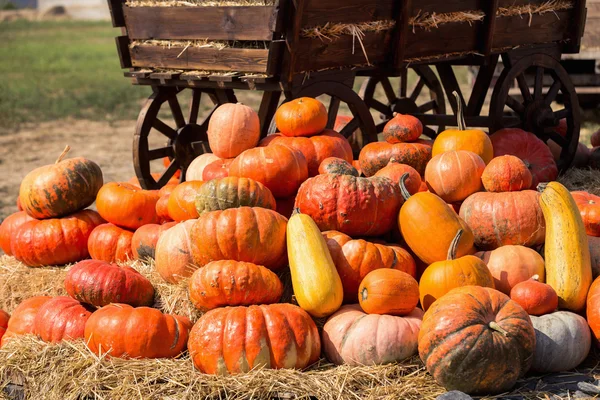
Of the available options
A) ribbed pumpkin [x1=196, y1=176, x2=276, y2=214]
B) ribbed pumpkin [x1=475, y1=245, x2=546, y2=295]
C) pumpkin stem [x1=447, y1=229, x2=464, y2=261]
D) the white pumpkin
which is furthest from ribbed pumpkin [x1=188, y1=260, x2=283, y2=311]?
the white pumpkin

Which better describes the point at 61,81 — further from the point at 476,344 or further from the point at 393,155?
the point at 476,344

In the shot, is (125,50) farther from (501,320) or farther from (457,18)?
(501,320)

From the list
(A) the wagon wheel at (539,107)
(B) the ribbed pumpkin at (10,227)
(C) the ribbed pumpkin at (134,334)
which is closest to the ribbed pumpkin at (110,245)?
(B) the ribbed pumpkin at (10,227)

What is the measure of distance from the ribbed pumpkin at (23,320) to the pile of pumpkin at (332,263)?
0.04 ft

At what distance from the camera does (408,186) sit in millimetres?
4445

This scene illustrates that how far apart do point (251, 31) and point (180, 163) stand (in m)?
1.65

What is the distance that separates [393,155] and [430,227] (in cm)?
116

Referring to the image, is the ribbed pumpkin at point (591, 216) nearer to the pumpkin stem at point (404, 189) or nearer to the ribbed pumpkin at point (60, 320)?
the pumpkin stem at point (404, 189)

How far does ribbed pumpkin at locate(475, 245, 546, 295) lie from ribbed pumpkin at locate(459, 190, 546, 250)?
137 millimetres

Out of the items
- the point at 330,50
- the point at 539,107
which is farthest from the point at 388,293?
the point at 539,107

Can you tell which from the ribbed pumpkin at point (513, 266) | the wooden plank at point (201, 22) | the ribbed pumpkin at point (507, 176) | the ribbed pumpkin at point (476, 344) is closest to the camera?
the ribbed pumpkin at point (476, 344)

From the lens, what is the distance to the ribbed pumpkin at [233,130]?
4.86 meters

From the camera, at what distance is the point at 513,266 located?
3912mm

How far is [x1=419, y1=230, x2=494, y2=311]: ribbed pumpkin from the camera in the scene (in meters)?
3.64
